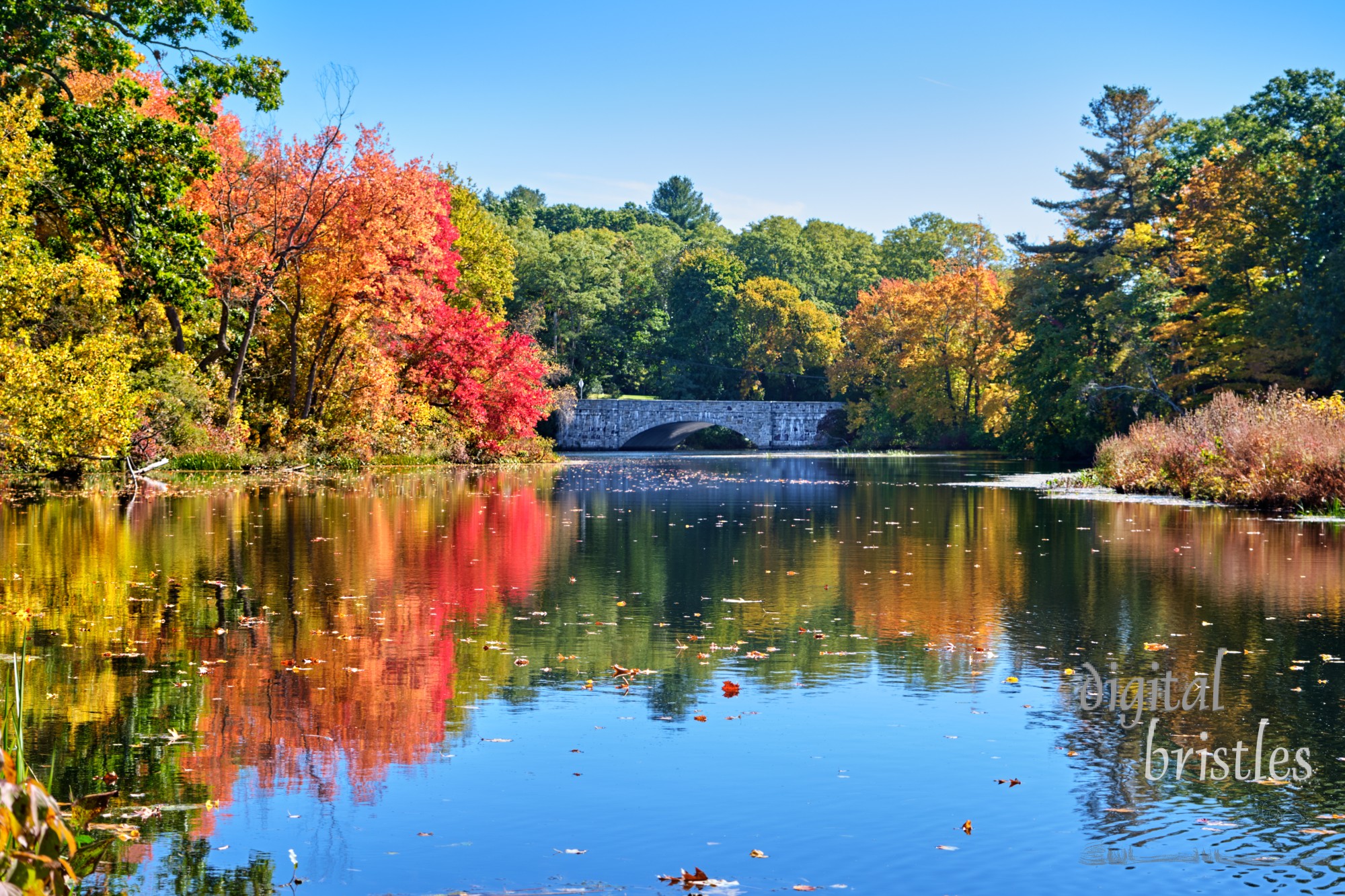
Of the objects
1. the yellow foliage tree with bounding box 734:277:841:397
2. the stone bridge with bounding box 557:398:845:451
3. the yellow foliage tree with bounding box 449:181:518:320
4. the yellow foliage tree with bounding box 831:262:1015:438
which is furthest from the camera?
the yellow foliage tree with bounding box 734:277:841:397

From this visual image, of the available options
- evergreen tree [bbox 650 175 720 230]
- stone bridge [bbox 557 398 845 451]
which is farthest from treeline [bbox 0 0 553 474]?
evergreen tree [bbox 650 175 720 230]

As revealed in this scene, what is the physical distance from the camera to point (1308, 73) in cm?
4056

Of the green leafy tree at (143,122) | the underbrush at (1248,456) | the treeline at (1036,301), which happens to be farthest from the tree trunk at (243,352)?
the treeline at (1036,301)

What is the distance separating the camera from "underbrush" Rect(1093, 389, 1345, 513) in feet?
77.8

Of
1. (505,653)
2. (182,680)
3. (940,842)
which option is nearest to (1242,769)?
(940,842)

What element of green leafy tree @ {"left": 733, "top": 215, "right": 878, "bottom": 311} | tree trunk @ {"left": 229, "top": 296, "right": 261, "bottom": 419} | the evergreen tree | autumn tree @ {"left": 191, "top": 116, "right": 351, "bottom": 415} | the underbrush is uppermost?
the evergreen tree

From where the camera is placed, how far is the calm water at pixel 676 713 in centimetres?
491

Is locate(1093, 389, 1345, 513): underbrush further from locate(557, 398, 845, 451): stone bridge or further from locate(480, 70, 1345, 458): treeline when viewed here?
locate(557, 398, 845, 451): stone bridge

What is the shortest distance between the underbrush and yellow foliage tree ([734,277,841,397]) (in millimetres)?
55508

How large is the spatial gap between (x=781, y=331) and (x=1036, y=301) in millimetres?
33563

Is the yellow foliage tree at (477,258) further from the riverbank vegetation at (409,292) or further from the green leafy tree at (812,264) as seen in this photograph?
the green leafy tree at (812,264)

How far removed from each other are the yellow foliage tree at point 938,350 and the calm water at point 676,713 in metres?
57.4

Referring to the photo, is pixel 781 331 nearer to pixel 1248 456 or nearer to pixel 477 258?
pixel 477 258

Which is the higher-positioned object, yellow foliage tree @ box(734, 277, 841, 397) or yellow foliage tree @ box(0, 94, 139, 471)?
yellow foliage tree @ box(734, 277, 841, 397)
